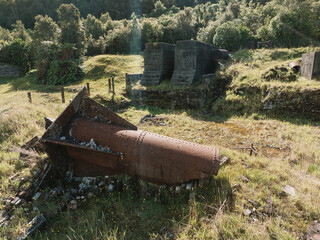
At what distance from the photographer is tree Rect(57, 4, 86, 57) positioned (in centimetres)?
2141

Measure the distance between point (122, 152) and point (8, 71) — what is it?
2738 centimetres

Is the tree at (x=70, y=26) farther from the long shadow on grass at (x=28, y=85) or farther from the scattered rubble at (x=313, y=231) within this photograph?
the scattered rubble at (x=313, y=231)

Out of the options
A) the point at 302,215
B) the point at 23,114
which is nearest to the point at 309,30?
the point at 302,215

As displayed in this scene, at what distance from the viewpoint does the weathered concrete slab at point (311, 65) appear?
8820 millimetres

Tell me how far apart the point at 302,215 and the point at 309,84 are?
27.5ft

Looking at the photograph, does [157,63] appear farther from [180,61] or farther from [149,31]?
[149,31]

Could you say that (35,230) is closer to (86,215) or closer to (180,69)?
(86,215)

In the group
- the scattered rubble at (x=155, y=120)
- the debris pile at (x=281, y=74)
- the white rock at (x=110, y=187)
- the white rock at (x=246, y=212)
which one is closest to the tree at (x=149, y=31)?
the debris pile at (x=281, y=74)

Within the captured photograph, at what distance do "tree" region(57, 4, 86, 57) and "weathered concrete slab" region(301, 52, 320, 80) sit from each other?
71.7 ft

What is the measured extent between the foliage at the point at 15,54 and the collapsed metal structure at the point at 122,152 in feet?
86.0

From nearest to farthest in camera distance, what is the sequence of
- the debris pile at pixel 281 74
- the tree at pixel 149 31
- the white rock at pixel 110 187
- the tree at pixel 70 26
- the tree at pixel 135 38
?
1. the white rock at pixel 110 187
2. the debris pile at pixel 281 74
3. the tree at pixel 70 26
4. the tree at pixel 135 38
5. the tree at pixel 149 31

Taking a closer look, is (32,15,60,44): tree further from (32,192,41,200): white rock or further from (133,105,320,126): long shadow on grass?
(32,192,41,200): white rock

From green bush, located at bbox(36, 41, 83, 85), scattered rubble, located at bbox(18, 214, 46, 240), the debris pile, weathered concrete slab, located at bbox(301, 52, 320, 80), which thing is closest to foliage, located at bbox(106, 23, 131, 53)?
green bush, located at bbox(36, 41, 83, 85)

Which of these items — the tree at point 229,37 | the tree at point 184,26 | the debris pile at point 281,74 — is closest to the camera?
the debris pile at point 281,74
